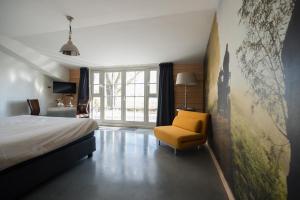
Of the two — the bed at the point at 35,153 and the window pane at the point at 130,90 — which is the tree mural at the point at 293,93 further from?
the window pane at the point at 130,90

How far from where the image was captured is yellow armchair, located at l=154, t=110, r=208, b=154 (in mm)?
2855

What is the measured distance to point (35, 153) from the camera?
175cm

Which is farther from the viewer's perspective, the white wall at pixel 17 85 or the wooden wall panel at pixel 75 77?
the wooden wall panel at pixel 75 77

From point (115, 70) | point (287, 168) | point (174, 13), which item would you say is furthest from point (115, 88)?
point (287, 168)

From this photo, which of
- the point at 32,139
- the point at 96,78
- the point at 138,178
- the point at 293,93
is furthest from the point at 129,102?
the point at 293,93

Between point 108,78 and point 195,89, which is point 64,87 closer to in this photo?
point 108,78

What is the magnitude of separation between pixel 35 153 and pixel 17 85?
12.2 ft

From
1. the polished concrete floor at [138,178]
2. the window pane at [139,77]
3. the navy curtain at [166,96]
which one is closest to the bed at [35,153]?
the polished concrete floor at [138,178]

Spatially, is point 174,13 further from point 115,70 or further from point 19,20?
point 115,70

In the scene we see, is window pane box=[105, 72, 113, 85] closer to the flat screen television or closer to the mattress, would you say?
the flat screen television

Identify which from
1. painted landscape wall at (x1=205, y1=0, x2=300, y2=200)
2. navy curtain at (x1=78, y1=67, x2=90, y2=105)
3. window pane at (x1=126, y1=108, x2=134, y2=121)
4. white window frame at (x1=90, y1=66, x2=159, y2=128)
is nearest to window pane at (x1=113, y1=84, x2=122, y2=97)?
white window frame at (x1=90, y1=66, x2=159, y2=128)

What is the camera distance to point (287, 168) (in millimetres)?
797

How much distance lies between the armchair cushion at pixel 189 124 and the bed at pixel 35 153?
190 centimetres

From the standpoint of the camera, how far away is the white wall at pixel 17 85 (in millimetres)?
4082
